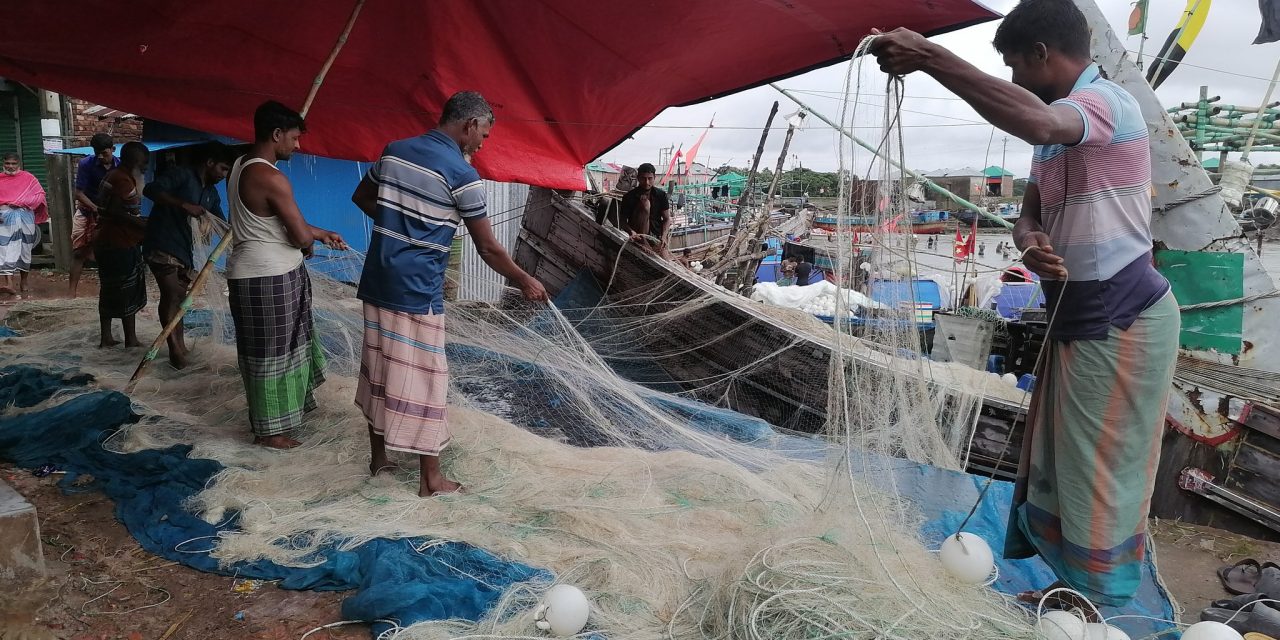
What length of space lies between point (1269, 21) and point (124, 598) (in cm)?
910

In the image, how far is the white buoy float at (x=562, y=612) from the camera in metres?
2.04

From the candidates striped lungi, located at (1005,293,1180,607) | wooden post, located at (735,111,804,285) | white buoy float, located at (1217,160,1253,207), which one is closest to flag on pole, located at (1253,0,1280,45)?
white buoy float, located at (1217,160,1253,207)

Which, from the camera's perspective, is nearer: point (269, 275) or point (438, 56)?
point (269, 275)

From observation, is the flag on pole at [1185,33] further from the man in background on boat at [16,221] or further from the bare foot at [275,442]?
the man in background on boat at [16,221]

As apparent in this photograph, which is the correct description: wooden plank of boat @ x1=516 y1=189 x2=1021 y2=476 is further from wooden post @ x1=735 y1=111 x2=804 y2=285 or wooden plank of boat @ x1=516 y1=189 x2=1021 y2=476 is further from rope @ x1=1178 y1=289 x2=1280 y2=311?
wooden post @ x1=735 y1=111 x2=804 y2=285

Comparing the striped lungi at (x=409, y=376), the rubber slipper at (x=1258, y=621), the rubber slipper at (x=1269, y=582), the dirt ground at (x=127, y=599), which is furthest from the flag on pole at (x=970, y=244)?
the dirt ground at (x=127, y=599)

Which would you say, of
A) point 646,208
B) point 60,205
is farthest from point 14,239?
point 646,208

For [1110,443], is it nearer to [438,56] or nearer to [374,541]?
[374,541]

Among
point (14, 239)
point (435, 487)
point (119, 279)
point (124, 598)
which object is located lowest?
point (124, 598)

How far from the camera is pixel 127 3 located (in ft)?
11.9

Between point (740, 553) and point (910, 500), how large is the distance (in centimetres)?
111

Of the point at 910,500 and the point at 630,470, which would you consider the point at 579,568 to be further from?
the point at 910,500

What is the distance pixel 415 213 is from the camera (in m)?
2.87

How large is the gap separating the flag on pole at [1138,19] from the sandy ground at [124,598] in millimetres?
7161
